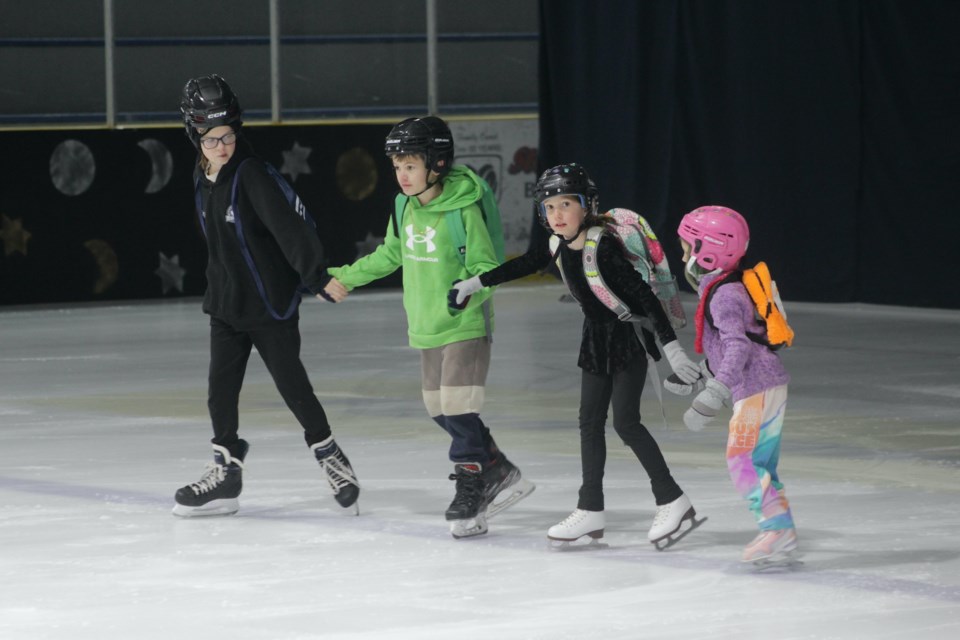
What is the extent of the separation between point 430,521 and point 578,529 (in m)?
0.72

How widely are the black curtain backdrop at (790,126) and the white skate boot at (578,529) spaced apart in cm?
923

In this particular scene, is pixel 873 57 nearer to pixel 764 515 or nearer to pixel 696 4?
pixel 696 4

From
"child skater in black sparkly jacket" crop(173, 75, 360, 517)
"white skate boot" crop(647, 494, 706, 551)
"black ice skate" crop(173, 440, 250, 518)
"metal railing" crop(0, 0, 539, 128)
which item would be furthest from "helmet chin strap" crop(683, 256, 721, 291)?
"metal railing" crop(0, 0, 539, 128)

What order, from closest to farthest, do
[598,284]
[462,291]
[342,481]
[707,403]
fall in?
[707,403]
[598,284]
[462,291]
[342,481]

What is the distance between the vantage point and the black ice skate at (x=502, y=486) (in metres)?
6.66

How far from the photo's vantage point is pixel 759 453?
586cm

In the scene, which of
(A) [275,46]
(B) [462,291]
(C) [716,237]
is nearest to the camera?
(C) [716,237]

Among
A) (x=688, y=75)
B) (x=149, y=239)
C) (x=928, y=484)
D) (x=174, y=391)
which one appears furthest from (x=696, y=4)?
(x=928, y=484)

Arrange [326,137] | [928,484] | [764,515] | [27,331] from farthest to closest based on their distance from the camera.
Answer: [326,137], [27,331], [928,484], [764,515]

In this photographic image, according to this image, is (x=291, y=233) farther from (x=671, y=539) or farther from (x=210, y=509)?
(x=671, y=539)

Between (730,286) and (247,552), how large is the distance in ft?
6.05

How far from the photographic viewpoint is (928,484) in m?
7.35

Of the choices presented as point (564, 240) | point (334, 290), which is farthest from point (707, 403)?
point (334, 290)

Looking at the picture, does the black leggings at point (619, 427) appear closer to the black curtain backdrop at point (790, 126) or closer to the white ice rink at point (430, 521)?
the white ice rink at point (430, 521)
